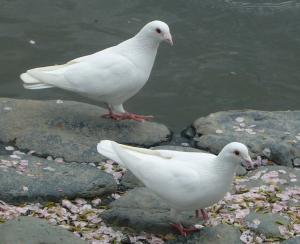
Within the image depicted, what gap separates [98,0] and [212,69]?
2306 millimetres

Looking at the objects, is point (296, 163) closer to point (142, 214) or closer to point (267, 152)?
point (267, 152)

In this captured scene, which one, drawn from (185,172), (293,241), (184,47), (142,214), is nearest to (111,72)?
(142,214)

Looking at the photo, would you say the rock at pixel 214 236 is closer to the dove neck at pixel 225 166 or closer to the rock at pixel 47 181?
the dove neck at pixel 225 166

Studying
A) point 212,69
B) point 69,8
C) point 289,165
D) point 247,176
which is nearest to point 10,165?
point 247,176

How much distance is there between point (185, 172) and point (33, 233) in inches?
37.9

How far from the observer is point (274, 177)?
5.23 metres

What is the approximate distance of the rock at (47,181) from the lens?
467 cm

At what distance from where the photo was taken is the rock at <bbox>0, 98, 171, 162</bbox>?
5.44 meters

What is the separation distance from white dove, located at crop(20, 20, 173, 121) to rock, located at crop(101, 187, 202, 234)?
1172 millimetres

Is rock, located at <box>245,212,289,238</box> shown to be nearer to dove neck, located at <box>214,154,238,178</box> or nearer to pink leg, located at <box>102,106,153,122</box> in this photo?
dove neck, located at <box>214,154,238,178</box>

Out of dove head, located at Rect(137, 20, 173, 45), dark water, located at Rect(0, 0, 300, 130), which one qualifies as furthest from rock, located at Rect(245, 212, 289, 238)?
dark water, located at Rect(0, 0, 300, 130)

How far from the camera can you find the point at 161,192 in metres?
4.19

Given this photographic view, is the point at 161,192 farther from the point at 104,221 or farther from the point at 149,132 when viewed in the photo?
the point at 149,132

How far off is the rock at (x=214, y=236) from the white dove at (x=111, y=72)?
1696 mm
